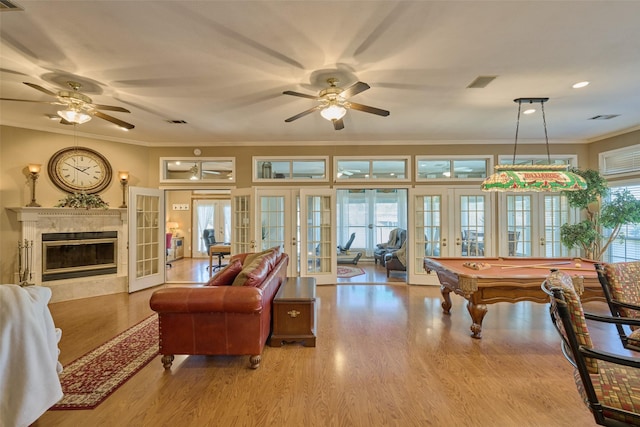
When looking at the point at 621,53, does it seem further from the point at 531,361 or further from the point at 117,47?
the point at 117,47

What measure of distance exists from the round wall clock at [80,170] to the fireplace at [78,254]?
83cm

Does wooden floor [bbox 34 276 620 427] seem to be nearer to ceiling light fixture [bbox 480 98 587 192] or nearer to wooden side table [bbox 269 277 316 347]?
wooden side table [bbox 269 277 316 347]

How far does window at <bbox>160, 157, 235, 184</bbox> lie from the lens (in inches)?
231

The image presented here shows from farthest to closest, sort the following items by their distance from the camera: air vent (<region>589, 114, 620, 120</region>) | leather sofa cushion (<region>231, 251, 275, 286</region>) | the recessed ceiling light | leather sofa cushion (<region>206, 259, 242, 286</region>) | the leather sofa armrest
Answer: air vent (<region>589, 114, 620, 120</region>), the recessed ceiling light, leather sofa cushion (<region>206, 259, 242, 286</region>), leather sofa cushion (<region>231, 251, 275, 286</region>), the leather sofa armrest

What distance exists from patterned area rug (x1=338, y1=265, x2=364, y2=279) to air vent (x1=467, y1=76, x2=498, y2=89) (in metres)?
4.43

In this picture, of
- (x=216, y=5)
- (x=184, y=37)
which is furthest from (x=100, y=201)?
(x=216, y=5)

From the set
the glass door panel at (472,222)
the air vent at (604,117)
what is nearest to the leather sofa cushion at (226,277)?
the glass door panel at (472,222)

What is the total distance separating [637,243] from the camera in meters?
4.89

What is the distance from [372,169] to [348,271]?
2.68m

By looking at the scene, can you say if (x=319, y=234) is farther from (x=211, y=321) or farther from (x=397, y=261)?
(x=211, y=321)

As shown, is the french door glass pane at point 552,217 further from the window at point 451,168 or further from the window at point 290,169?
the window at point 290,169

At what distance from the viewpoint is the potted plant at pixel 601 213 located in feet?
14.4

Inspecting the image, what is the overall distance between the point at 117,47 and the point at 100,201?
11.6ft

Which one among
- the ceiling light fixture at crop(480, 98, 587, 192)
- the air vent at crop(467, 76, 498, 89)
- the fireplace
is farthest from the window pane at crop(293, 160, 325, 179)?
the fireplace
